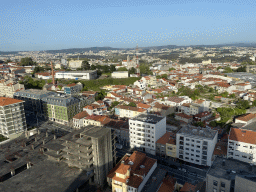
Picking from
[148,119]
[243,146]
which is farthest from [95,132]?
[243,146]

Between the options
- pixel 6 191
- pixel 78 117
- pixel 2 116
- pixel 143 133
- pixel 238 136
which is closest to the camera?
pixel 6 191

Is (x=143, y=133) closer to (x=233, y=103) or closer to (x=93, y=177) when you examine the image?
(x=93, y=177)

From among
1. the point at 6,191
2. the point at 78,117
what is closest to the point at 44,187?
the point at 6,191

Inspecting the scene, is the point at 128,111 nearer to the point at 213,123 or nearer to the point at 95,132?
the point at 213,123

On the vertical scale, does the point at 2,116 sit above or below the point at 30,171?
above

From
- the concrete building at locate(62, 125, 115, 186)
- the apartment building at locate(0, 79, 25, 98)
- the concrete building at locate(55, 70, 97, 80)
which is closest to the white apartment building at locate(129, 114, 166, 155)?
the concrete building at locate(62, 125, 115, 186)

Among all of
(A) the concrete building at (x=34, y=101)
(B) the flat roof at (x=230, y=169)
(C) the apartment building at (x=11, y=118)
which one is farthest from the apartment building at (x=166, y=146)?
(A) the concrete building at (x=34, y=101)

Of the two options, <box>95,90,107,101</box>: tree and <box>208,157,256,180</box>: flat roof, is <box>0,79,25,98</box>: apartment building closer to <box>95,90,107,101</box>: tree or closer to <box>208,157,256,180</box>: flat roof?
<box>95,90,107,101</box>: tree
